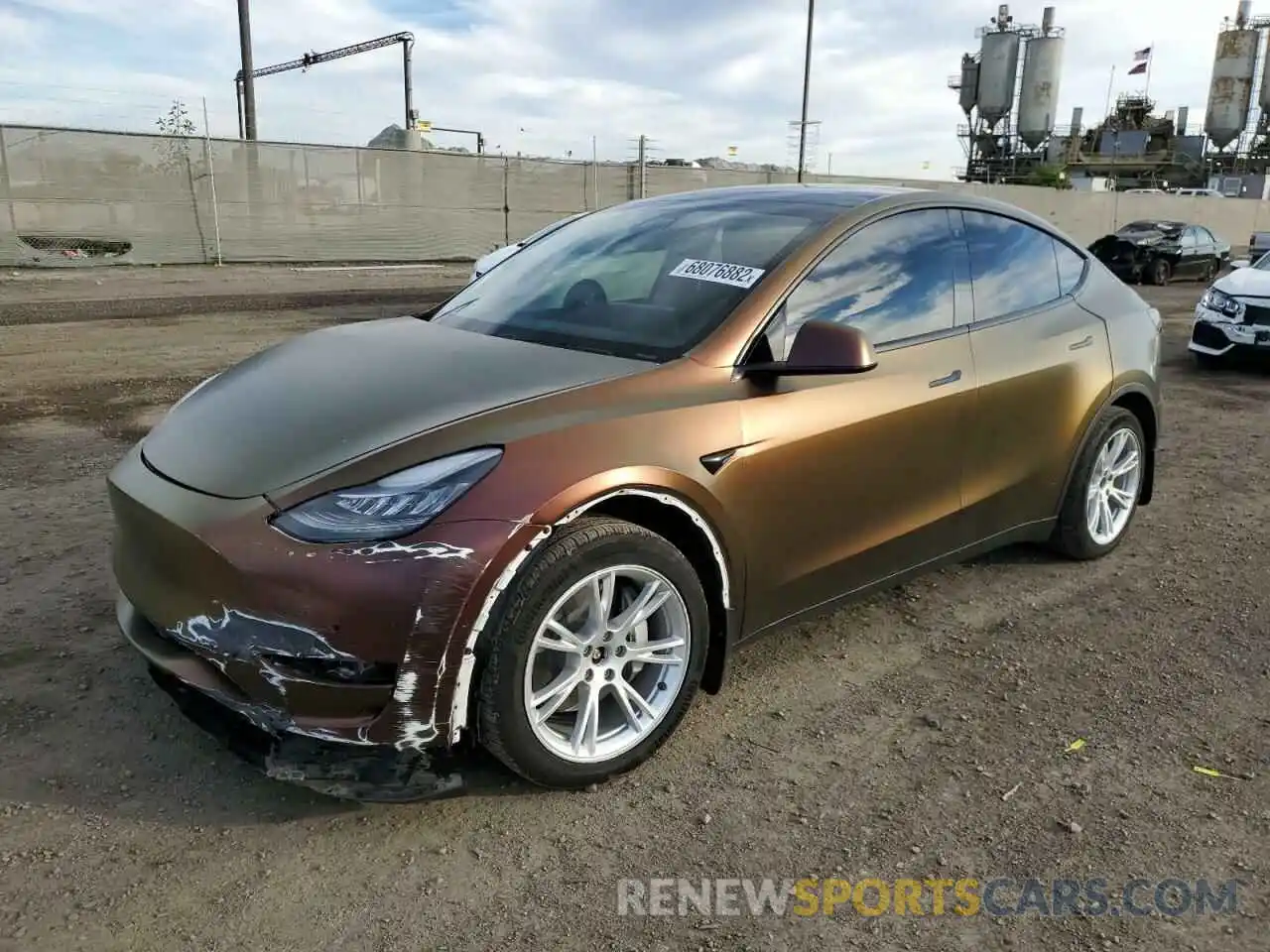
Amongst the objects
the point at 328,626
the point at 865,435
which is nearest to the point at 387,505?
the point at 328,626

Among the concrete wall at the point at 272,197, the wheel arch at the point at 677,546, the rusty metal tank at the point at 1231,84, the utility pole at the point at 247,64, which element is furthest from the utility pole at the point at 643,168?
the rusty metal tank at the point at 1231,84

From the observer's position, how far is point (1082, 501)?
4.30 metres

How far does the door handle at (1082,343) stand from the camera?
13.4 feet

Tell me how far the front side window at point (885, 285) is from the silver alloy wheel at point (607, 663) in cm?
89

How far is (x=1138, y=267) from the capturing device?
2197 centimetres

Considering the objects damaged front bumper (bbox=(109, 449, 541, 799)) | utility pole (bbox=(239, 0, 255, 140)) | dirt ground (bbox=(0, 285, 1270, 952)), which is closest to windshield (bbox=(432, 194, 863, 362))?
damaged front bumper (bbox=(109, 449, 541, 799))

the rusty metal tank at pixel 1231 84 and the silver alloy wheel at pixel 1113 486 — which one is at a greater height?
the rusty metal tank at pixel 1231 84

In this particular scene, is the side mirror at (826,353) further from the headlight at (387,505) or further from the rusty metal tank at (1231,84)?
the rusty metal tank at (1231,84)

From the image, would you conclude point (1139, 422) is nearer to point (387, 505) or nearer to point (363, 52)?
point (387, 505)

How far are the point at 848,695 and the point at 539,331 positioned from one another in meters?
1.61

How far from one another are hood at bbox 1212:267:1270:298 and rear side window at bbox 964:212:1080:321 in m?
6.73

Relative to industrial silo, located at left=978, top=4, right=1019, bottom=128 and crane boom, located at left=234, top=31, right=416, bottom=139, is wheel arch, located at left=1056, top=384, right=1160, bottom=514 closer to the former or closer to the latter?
crane boom, located at left=234, top=31, right=416, bottom=139

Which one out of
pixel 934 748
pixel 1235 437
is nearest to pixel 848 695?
pixel 934 748

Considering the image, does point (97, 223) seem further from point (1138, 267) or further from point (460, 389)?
point (1138, 267)
